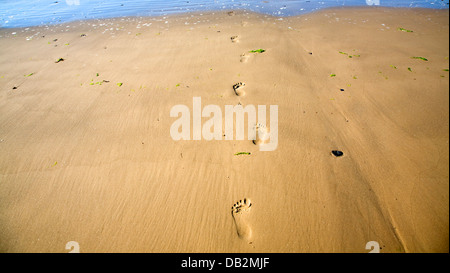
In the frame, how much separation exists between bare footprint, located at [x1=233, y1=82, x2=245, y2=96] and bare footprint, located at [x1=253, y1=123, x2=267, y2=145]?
3.06 feet

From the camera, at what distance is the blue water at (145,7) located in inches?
309

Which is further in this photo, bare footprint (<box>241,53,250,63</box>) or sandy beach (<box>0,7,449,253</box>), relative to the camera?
bare footprint (<box>241,53,250,63</box>)

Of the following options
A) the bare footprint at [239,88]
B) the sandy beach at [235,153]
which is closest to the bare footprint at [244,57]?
the sandy beach at [235,153]

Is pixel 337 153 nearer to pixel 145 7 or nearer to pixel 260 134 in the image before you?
pixel 260 134

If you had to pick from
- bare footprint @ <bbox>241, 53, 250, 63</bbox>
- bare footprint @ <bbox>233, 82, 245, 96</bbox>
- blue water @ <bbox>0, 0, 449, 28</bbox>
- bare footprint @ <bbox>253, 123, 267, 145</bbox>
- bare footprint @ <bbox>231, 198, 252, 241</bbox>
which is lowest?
bare footprint @ <bbox>231, 198, 252, 241</bbox>

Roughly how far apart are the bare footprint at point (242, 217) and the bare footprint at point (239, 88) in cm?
225

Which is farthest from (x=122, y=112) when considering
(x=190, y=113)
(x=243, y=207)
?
(x=243, y=207)

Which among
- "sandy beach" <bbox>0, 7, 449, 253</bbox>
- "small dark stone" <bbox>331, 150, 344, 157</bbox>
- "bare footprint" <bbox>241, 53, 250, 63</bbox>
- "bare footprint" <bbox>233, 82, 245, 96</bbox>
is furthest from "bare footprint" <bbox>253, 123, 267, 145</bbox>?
"bare footprint" <bbox>241, 53, 250, 63</bbox>

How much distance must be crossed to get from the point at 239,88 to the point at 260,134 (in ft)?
4.35

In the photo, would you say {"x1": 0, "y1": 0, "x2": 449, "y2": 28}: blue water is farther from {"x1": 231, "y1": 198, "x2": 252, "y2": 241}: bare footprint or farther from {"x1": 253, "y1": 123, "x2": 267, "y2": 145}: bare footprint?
{"x1": 231, "y1": 198, "x2": 252, "y2": 241}: bare footprint

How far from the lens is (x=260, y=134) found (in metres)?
3.51

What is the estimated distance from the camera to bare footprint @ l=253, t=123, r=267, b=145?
3.42 m

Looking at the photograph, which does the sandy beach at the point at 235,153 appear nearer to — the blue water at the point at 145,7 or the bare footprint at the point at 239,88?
the bare footprint at the point at 239,88
